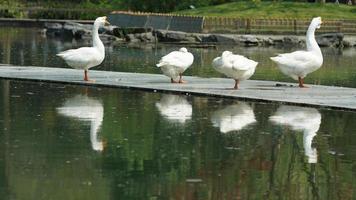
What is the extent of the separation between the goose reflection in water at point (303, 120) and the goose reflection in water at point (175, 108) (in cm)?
139

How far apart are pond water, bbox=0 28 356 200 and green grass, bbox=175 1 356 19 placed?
1338 inches

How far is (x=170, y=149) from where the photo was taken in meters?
12.7

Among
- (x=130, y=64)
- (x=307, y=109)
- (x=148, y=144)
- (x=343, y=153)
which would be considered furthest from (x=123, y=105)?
(x=130, y=64)

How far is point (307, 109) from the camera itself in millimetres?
17375

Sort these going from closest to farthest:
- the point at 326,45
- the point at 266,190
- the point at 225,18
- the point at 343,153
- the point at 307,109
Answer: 1. the point at 266,190
2. the point at 343,153
3. the point at 307,109
4. the point at 326,45
5. the point at 225,18

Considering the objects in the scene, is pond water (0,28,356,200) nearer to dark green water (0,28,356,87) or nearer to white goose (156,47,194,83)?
white goose (156,47,194,83)

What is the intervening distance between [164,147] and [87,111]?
3.89 metres

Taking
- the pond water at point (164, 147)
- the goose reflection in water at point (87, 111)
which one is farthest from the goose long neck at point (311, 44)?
the goose reflection in water at point (87, 111)

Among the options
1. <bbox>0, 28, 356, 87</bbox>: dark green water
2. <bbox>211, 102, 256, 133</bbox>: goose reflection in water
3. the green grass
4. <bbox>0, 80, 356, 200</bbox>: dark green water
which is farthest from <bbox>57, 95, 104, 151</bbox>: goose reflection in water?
the green grass

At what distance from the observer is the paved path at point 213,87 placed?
1845 centimetres

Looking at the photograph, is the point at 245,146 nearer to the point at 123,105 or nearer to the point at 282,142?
the point at 282,142

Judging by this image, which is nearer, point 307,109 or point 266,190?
point 266,190

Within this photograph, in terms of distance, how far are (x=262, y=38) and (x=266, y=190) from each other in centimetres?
3734

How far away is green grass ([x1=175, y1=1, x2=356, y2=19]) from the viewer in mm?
53500
